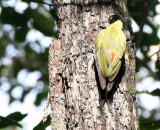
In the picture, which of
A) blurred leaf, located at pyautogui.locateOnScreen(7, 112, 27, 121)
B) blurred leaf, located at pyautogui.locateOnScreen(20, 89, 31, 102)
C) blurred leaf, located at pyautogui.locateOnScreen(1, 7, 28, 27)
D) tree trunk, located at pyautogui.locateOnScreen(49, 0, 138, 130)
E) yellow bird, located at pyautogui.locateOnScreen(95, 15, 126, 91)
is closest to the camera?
tree trunk, located at pyautogui.locateOnScreen(49, 0, 138, 130)

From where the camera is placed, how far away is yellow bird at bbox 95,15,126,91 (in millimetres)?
2594

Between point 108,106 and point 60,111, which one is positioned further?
point 60,111

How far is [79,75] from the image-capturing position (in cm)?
246

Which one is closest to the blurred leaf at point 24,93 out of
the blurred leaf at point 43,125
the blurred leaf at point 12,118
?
the blurred leaf at point 43,125

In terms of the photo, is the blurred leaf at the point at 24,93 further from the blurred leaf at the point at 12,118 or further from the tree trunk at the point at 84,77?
the blurred leaf at the point at 12,118

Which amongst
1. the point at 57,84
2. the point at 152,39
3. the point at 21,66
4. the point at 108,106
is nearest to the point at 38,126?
the point at 57,84

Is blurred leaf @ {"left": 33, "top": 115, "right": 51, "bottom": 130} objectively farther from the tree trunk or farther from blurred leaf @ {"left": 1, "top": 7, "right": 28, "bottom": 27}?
blurred leaf @ {"left": 1, "top": 7, "right": 28, "bottom": 27}

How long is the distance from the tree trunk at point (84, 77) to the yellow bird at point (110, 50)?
0.05 m

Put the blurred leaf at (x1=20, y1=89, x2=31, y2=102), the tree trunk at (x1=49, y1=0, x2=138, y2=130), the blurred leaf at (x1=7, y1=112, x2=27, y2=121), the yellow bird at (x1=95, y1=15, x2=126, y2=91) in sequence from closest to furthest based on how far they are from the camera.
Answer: the tree trunk at (x1=49, y1=0, x2=138, y2=130) < the blurred leaf at (x1=7, y1=112, x2=27, y2=121) < the yellow bird at (x1=95, y1=15, x2=126, y2=91) < the blurred leaf at (x1=20, y1=89, x2=31, y2=102)

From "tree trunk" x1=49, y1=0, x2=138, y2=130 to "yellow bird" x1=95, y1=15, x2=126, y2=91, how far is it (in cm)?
5

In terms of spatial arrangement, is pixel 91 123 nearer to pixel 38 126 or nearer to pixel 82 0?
pixel 38 126

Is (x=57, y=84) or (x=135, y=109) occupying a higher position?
(x=57, y=84)

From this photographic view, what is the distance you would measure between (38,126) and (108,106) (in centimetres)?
67

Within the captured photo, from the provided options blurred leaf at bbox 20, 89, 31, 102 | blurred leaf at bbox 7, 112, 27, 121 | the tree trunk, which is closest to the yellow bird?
the tree trunk
